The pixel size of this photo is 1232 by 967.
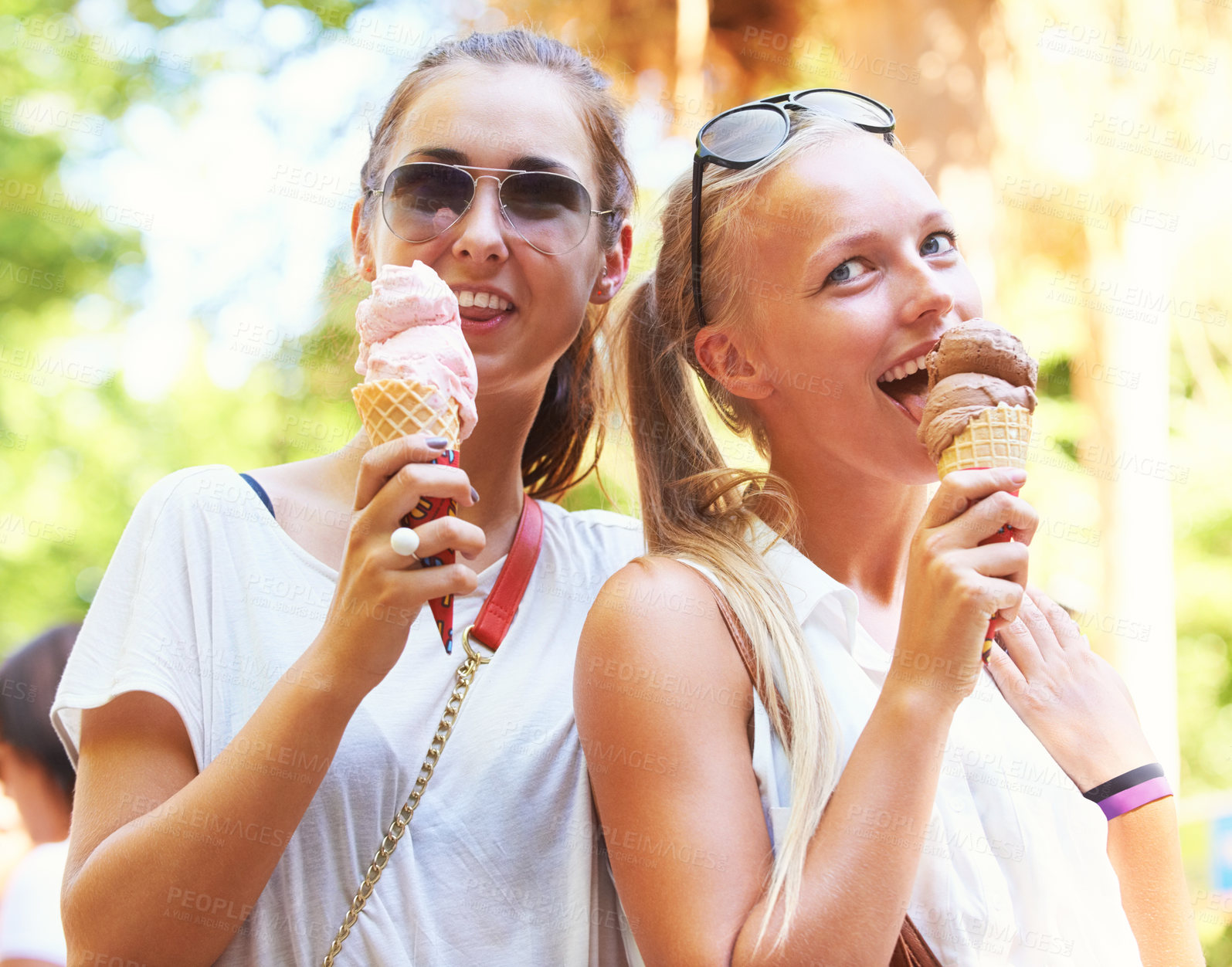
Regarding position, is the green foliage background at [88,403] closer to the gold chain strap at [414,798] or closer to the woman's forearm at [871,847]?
the gold chain strap at [414,798]

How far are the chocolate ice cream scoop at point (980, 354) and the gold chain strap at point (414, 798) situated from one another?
1.28m

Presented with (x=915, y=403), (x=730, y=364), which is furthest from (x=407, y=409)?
(x=915, y=403)

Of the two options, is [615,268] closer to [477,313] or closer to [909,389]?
[477,313]

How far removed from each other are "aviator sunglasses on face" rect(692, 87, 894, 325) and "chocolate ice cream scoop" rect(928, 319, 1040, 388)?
0.76 metres

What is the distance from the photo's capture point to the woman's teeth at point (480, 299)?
269 cm

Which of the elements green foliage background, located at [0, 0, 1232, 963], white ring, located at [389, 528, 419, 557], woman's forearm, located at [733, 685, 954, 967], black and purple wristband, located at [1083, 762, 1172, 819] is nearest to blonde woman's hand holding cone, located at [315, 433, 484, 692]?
white ring, located at [389, 528, 419, 557]

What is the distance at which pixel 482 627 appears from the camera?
2.66 meters

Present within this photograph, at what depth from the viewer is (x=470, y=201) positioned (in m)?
2.73

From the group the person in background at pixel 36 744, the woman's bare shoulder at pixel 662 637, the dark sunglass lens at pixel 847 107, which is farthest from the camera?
the person in background at pixel 36 744

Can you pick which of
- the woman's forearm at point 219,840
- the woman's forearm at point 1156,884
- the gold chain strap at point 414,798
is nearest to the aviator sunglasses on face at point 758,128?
the gold chain strap at point 414,798

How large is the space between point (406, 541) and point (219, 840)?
0.77 m

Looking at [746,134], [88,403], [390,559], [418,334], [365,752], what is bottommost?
[365,752]

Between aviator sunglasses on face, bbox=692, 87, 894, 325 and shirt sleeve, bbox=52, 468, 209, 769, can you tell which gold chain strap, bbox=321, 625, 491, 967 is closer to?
shirt sleeve, bbox=52, 468, 209, 769

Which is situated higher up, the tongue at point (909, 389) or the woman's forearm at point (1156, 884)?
the tongue at point (909, 389)
